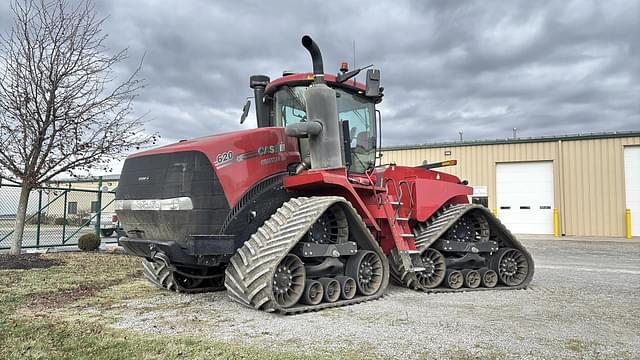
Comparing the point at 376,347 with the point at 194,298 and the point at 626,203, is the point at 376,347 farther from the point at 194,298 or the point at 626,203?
the point at 626,203

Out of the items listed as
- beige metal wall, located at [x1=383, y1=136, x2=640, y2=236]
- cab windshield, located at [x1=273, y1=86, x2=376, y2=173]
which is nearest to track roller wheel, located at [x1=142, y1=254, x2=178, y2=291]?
cab windshield, located at [x1=273, y1=86, x2=376, y2=173]

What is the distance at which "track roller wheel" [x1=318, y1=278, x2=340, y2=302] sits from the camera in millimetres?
5598

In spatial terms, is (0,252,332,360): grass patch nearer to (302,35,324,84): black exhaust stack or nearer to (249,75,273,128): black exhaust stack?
(249,75,273,128): black exhaust stack

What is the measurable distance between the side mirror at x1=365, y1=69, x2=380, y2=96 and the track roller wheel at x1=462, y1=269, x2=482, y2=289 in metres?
3.12

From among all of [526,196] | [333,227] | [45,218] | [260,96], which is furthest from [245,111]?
[526,196]

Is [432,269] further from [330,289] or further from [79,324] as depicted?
[79,324]

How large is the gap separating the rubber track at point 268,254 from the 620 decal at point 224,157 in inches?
32.9

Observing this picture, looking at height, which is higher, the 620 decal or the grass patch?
the 620 decal

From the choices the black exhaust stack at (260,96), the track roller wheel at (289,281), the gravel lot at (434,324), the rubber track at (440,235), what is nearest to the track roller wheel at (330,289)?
the gravel lot at (434,324)

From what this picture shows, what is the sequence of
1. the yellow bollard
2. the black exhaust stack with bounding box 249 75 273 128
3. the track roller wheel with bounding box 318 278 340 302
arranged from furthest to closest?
the yellow bollard
the black exhaust stack with bounding box 249 75 273 128
the track roller wheel with bounding box 318 278 340 302

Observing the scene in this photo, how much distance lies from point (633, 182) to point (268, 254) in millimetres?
21387

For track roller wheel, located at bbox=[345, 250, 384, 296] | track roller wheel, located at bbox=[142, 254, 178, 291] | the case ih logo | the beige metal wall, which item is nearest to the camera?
the case ih logo

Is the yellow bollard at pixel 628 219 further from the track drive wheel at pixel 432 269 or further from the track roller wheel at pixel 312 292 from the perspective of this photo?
the track roller wheel at pixel 312 292

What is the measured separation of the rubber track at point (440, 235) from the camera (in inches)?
265
